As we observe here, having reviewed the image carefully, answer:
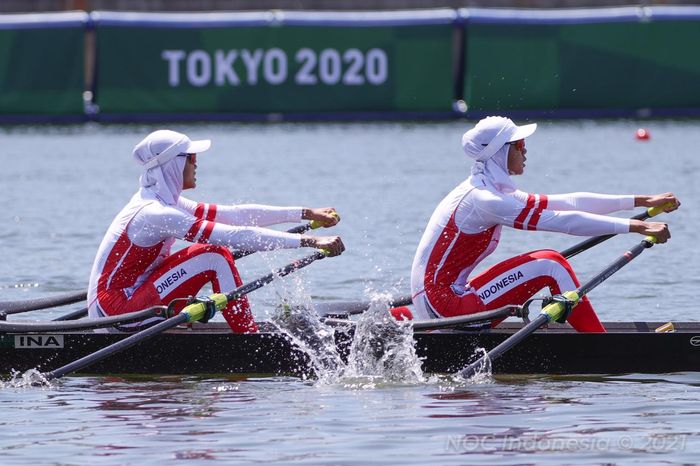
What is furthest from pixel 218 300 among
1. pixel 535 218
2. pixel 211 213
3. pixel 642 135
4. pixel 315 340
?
pixel 642 135

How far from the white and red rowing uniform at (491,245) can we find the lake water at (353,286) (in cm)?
52

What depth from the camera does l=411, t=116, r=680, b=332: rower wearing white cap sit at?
1078cm

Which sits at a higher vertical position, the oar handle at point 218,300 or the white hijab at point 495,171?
the white hijab at point 495,171

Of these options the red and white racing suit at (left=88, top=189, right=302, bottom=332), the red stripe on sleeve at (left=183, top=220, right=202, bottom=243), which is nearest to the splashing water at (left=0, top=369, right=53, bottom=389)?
the red and white racing suit at (left=88, top=189, right=302, bottom=332)

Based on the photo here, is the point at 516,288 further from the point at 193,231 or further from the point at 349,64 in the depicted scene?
the point at 349,64

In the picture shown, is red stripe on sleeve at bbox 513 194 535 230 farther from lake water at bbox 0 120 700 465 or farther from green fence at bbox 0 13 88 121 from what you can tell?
green fence at bbox 0 13 88 121

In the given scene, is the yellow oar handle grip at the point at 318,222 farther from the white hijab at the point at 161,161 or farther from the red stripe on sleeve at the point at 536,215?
the red stripe on sleeve at the point at 536,215

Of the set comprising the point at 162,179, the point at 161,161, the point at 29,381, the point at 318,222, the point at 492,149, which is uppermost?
the point at 492,149

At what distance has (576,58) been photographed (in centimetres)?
3055

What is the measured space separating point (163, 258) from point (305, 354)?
115 cm

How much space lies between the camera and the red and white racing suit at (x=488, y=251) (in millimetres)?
10773

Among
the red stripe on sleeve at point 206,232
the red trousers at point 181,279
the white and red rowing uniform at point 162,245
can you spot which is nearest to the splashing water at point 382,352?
the white and red rowing uniform at point 162,245

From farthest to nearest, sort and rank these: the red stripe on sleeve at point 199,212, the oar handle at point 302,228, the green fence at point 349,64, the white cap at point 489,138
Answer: the green fence at point 349,64
the oar handle at point 302,228
the red stripe on sleeve at point 199,212
the white cap at point 489,138

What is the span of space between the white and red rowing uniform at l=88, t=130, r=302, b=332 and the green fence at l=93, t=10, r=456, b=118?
20083 mm
